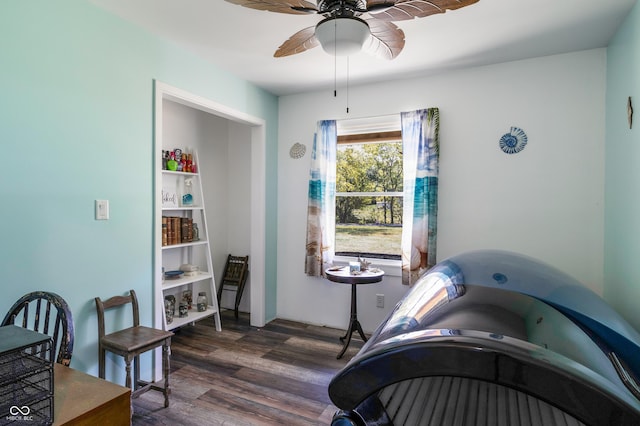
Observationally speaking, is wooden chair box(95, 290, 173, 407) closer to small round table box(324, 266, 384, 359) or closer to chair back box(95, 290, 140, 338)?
chair back box(95, 290, 140, 338)

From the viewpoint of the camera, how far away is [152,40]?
252 cm

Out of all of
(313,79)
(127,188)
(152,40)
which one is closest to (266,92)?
(313,79)

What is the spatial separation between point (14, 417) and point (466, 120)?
342cm

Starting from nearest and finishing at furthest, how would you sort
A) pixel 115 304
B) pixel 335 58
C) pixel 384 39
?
pixel 384 39
pixel 115 304
pixel 335 58

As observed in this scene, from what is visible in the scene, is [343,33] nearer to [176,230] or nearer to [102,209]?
[102,209]

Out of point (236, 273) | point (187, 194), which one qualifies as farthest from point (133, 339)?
point (236, 273)

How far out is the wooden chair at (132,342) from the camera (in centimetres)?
209

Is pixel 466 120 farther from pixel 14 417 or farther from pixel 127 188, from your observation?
pixel 14 417

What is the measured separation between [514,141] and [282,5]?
235cm

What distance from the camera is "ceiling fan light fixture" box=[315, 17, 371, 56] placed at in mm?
1710

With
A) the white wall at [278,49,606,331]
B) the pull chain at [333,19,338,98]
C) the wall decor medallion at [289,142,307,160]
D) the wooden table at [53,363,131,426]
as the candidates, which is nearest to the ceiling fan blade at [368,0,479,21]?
the pull chain at [333,19,338,98]

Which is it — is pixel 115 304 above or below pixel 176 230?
below

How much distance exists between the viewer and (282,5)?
1614 millimetres

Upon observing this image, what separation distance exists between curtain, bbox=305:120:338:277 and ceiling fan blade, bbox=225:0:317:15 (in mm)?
2024
